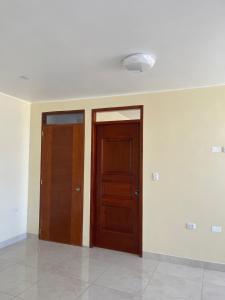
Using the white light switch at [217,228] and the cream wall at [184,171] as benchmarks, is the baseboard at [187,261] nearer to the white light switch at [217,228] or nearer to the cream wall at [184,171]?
the cream wall at [184,171]

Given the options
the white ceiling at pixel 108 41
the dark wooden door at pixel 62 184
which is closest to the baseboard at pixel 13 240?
the dark wooden door at pixel 62 184

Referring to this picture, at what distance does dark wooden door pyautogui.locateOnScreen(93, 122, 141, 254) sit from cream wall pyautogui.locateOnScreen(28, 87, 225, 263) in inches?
7.8

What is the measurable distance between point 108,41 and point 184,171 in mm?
2126

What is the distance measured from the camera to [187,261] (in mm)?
3412

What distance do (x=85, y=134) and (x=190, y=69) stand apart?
2.01 m

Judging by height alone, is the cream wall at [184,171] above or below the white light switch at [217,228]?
above

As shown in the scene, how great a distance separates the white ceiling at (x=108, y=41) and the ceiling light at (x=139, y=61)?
0.06 meters

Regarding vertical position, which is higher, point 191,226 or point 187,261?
point 191,226

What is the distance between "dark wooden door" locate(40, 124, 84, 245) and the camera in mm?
4117

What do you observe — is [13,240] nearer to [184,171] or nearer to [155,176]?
[155,176]

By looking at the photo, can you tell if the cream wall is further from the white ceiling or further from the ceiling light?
the ceiling light

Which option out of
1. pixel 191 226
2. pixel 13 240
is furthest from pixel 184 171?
pixel 13 240

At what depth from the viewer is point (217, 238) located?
3283mm

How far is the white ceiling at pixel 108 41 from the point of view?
1.72m
